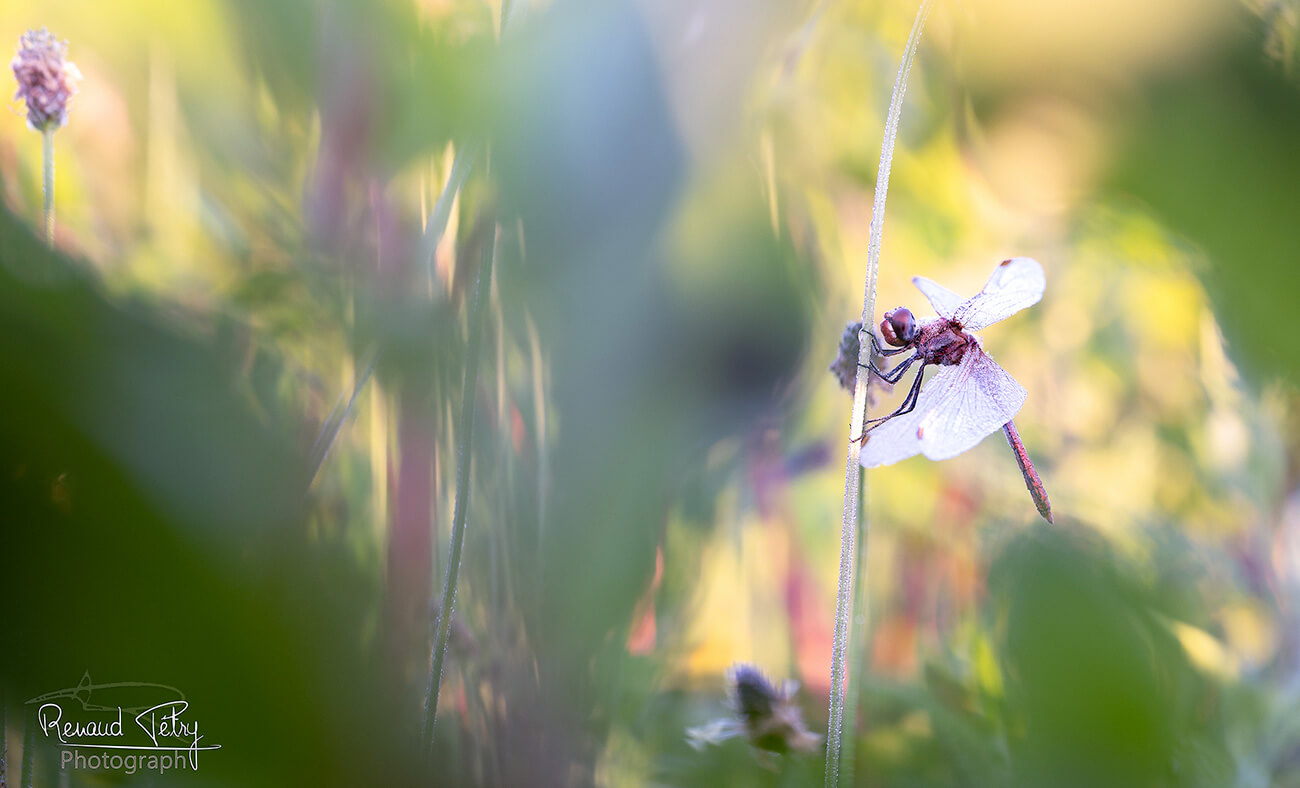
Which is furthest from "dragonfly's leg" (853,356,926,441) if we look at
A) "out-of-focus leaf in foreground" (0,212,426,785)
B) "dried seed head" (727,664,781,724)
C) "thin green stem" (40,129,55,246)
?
"thin green stem" (40,129,55,246)

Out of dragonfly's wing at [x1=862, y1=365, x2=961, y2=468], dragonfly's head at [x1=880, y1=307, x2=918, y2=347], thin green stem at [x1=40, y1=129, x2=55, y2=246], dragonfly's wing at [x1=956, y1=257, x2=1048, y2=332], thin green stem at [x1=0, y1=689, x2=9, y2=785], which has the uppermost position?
thin green stem at [x1=40, y1=129, x2=55, y2=246]

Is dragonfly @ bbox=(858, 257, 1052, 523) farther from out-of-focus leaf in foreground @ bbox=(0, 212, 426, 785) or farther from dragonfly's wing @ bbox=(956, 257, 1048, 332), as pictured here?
out-of-focus leaf in foreground @ bbox=(0, 212, 426, 785)

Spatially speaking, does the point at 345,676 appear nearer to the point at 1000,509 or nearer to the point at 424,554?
the point at 424,554

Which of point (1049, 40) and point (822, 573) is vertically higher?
point (1049, 40)

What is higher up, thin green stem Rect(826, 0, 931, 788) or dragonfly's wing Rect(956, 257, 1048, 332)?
dragonfly's wing Rect(956, 257, 1048, 332)

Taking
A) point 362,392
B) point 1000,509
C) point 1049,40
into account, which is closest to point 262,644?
point 362,392

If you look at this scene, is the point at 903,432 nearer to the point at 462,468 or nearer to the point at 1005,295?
the point at 1005,295

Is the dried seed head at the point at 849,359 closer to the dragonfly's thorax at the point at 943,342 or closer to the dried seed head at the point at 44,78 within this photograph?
the dragonfly's thorax at the point at 943,342
